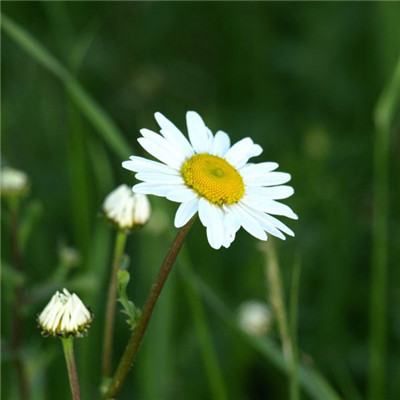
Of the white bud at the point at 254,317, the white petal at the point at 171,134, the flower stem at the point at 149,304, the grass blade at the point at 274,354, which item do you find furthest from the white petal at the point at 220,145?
the white bud at the point at 254,317

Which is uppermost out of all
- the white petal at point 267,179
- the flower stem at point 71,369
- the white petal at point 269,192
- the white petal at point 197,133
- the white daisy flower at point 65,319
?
the white petal at point 197,133

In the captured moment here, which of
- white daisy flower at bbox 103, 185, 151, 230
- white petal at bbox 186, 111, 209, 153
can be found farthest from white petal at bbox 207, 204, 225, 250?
white daisy flower at bbox 103, 185, 151, 230

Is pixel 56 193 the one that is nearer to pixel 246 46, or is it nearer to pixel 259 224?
pixel 246 46

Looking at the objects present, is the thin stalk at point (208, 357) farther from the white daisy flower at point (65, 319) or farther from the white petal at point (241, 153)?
the white daisy flower at point (65, 319)

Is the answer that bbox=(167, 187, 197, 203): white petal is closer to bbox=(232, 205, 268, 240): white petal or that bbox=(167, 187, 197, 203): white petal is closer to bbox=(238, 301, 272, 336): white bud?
bbox=(232, 205, 268, 240): white petal

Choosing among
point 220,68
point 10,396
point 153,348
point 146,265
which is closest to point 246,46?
point 220,68

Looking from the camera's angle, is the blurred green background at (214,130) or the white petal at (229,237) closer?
the white petal at (229,237)
